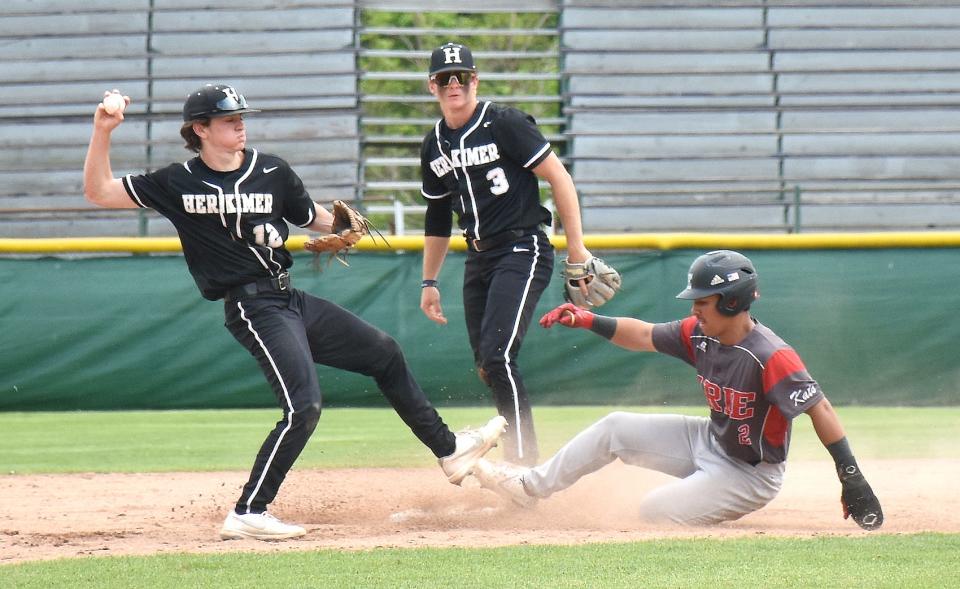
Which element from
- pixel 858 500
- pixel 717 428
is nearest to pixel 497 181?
pixel 717 428

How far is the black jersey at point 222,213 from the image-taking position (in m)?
4.94

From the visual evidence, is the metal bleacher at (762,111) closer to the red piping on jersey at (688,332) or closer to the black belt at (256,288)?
the red piping on jersey at (688,332)

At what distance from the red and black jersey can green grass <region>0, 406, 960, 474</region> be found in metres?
2.77

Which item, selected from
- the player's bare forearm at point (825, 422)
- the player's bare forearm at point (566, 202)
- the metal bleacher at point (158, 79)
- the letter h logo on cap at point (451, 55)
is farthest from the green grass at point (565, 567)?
the metal bleacher at point (158, 79)

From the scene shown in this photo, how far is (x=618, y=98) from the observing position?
18078 mm

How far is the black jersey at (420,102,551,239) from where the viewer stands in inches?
225

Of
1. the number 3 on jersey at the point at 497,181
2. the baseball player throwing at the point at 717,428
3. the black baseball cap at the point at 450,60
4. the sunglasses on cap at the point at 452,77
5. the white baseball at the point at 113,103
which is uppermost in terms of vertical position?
the black baseball cap at the point at 450,60

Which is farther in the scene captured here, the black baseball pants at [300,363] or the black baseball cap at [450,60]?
the black baseball cap at [450,60]

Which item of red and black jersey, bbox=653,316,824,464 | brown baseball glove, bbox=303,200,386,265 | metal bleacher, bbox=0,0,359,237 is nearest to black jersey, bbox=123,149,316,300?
brown baseball glove, bbox=303,200,386,265

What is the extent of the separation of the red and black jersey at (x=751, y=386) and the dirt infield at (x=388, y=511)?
1.22 ft

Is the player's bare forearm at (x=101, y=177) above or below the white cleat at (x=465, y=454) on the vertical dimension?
above

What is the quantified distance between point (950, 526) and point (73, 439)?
251 inches

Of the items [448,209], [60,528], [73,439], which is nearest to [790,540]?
[448,209]

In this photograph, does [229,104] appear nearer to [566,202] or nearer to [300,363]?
[300,363]
